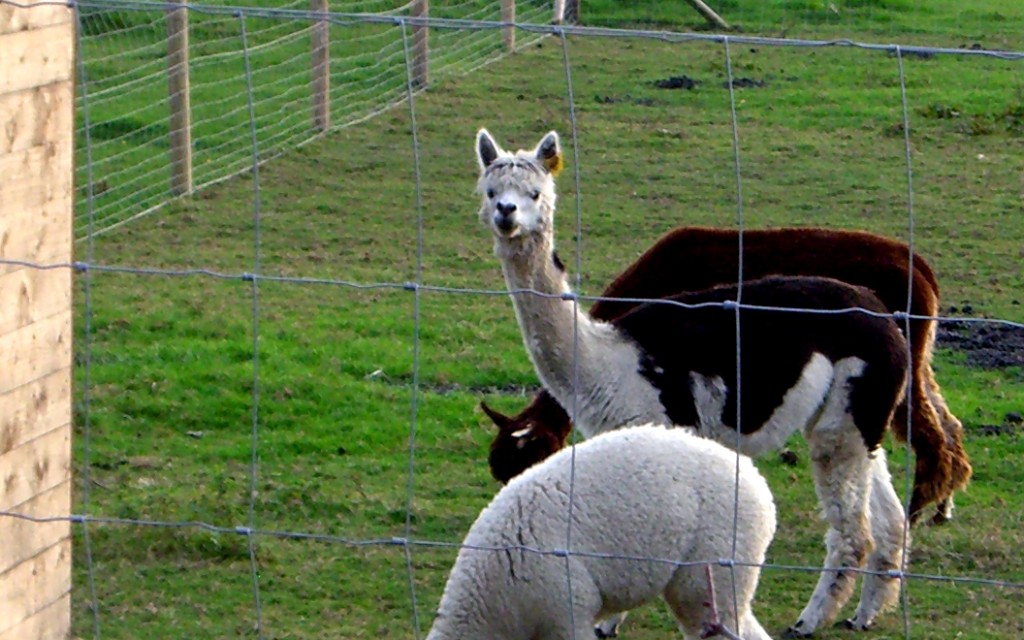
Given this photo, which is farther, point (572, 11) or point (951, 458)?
point (572, 11)

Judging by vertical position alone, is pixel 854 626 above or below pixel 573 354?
below

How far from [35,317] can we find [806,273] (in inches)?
115

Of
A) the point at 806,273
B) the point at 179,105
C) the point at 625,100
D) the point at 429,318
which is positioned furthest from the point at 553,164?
the point at 625,100

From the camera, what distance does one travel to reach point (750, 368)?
518 cm

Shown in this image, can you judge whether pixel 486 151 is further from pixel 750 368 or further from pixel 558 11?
pixel 558 11

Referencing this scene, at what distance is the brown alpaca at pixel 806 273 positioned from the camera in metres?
5.59

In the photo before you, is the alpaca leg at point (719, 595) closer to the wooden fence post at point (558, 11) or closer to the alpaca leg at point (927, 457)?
the alpaca leg at point (927, 457)

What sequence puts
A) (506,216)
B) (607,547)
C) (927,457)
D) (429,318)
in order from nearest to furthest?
(607,547), (506,216), (927,457), (429,318)

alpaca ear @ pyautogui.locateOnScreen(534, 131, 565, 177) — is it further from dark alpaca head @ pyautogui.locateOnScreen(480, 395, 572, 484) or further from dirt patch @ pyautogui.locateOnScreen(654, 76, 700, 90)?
dirt patch @ pyautogui.locateOnScreen(654, 76, 700, 90)

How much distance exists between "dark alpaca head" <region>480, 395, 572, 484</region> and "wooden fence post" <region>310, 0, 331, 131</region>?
659cm

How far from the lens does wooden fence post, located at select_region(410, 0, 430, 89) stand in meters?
13.3

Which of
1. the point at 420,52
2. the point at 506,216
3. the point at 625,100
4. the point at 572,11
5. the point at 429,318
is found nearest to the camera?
the point at 506,216

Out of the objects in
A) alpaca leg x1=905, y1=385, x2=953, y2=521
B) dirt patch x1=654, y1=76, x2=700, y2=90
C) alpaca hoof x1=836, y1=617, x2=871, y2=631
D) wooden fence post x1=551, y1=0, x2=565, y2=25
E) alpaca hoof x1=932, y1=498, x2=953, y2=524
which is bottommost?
wooden fence post x1=551, y1=0, x2=565, y2=25

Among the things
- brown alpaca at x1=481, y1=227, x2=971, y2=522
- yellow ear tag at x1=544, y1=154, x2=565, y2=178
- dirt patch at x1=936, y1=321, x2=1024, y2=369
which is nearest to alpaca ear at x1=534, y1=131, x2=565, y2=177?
yellow ear tag at x1=544, y1=154, x2=565, y2=178
